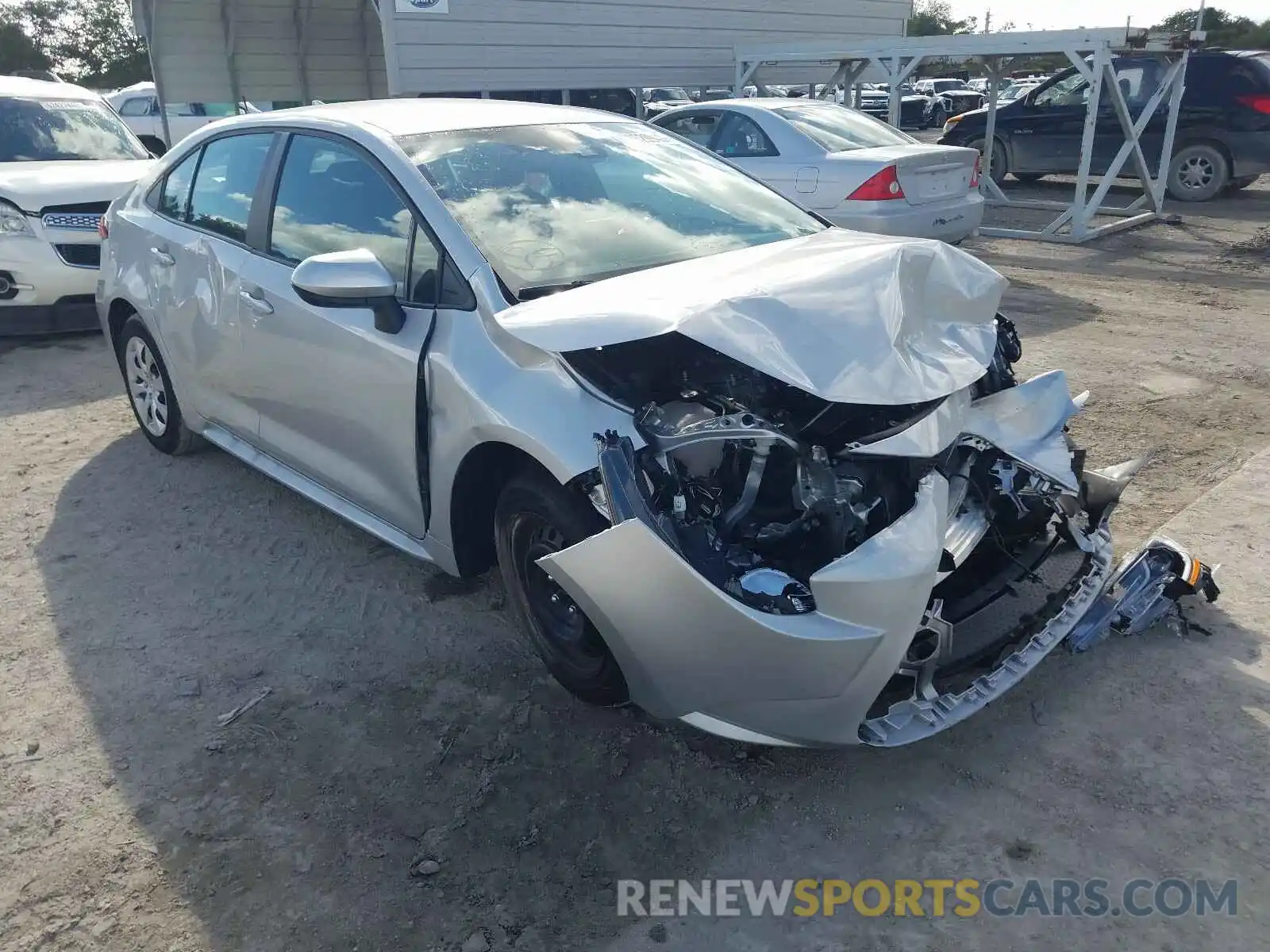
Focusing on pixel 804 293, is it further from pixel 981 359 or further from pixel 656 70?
pixel 656 70

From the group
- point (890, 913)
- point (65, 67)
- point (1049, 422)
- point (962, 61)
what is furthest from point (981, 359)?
point (65, 67)

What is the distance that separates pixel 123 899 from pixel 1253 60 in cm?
1530

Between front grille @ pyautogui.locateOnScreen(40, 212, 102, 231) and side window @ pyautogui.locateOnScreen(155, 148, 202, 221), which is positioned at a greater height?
side window @ pyautogui.locateOnScreen(155, 148, 202, 221)

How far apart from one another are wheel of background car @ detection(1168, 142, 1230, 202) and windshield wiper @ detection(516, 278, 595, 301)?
42.8 ft

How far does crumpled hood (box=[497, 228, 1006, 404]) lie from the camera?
2600 mm

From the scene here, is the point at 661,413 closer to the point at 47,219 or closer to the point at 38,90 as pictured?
the point at 47,219

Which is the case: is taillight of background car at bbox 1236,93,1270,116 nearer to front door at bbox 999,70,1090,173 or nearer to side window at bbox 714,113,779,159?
front door at bbox 999,70,1090,173

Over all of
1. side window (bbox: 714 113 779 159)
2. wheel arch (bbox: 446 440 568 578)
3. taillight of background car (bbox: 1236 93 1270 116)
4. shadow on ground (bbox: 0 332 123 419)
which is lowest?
shadow on ground (bbox: 0 332 123 419)

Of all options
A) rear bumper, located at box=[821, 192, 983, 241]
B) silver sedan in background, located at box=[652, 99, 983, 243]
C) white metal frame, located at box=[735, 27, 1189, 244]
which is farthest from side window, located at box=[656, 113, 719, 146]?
white metal frame, located at box=[735, 27, 1189, 244]

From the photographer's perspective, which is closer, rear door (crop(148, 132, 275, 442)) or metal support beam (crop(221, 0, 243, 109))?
rear door (crop(148, 132, 275, 442))

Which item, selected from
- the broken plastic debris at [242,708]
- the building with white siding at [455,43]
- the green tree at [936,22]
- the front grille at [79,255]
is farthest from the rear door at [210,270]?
the green tree at [936,22]

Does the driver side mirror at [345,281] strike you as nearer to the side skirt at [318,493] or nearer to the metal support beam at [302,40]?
the side skirt at [318,493]

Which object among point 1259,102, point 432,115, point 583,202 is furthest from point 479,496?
point 1259,102

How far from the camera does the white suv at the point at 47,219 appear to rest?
7.22 meters
